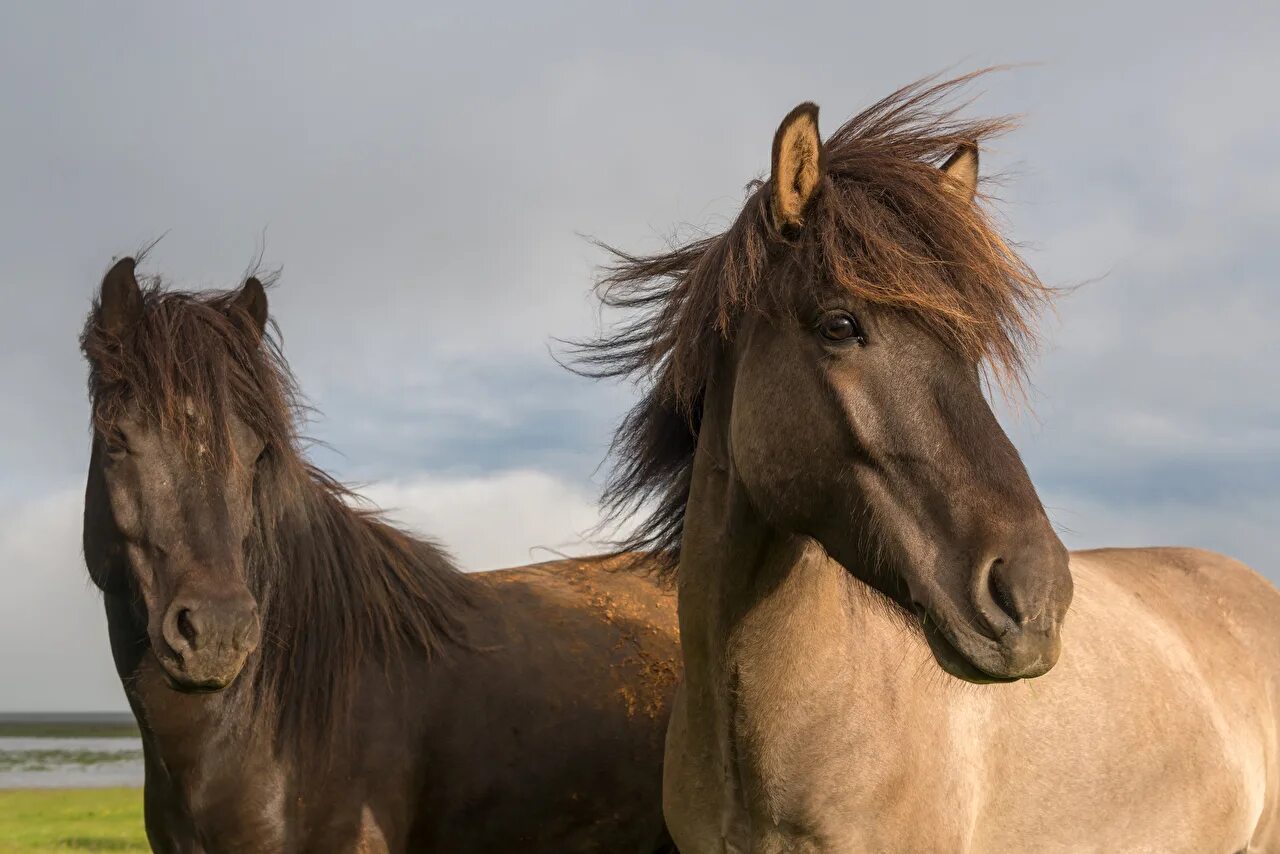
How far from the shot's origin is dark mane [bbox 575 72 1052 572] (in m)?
3.03

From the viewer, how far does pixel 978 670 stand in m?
2.65

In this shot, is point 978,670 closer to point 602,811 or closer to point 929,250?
point 929,250

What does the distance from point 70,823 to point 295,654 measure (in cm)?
1732

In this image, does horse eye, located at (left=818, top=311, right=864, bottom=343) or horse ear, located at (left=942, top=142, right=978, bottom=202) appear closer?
horse eye, located at (left=818, top=311, right=864, bottom=343)

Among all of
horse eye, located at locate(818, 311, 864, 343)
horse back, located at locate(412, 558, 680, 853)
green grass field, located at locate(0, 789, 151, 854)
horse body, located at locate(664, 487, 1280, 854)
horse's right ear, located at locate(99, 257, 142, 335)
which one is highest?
horse eye, located at locate(818, 311, 864, 343)

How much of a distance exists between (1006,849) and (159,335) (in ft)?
12.2

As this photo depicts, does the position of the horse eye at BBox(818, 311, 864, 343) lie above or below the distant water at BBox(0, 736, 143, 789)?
above

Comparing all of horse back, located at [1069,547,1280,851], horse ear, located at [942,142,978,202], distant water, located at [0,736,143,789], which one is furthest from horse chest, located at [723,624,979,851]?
distant water, located at [0,736,143,789]

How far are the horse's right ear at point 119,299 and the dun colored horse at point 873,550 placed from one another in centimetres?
203

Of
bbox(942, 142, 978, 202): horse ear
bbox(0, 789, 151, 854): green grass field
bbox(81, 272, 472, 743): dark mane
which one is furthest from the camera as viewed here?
bbox(0, 789, 151, 854): green grass field

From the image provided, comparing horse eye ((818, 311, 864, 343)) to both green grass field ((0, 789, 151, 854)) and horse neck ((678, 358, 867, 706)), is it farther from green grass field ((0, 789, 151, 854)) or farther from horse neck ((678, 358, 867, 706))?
green grass field ((0, 789, 151, 854))

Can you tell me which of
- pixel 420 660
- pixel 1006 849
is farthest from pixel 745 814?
pixel 420 660

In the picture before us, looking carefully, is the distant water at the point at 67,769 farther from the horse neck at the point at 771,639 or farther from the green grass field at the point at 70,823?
the horse neck at the point at 771,639

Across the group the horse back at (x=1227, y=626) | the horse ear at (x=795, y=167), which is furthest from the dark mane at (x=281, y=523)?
the horse back at (x=1227, y=626)
